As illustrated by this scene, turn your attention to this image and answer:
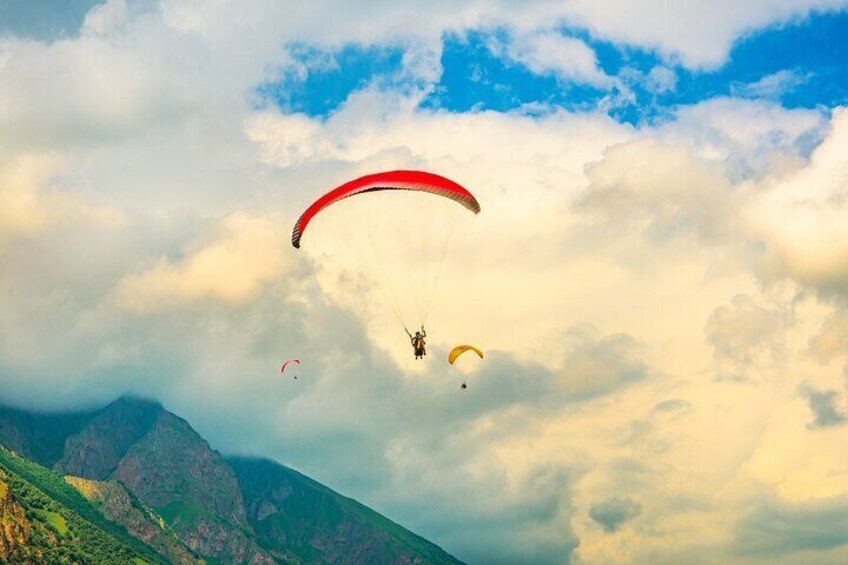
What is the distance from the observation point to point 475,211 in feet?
344

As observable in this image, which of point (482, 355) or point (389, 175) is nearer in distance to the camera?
point (389, 175)

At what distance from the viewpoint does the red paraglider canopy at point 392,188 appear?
325 ft

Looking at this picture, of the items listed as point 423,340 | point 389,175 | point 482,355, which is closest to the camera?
point 389,175

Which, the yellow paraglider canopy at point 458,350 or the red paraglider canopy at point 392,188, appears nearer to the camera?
the red paraglider canopy at point 392,188

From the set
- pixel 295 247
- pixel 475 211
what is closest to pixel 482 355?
pixel 475 211

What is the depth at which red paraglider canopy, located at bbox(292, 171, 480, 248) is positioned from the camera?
99.1 metres

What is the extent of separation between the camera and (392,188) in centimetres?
9800

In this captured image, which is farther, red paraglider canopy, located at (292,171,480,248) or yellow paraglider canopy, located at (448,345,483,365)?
→ yellow paraglider canopy, located at (448,345,483,365)

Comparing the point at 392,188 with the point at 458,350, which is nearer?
the point at 392,188

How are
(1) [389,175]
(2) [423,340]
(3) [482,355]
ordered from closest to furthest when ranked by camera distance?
(1) [389,175]
(2) [423,340]
(3) [482,355]

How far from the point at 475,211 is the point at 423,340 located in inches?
628

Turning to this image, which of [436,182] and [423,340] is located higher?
[436,182]

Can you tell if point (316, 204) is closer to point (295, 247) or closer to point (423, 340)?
point (295, 247)

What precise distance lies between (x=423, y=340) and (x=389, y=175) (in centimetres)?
1997
